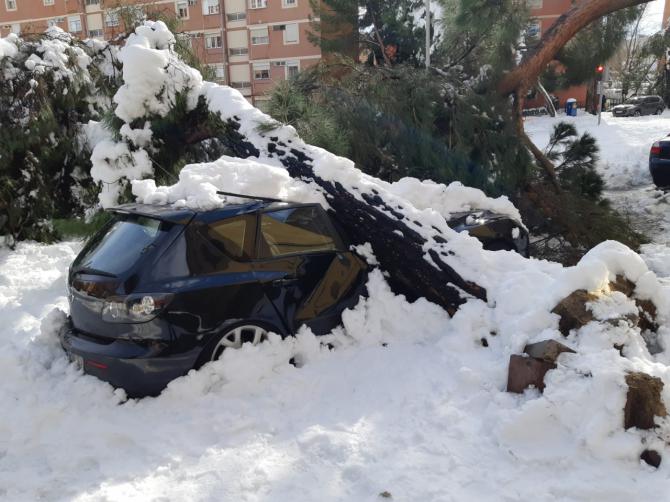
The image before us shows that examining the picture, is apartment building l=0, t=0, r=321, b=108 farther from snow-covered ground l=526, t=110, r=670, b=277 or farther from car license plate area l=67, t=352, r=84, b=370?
car license plate area l=67, t=352, r=84, b=370

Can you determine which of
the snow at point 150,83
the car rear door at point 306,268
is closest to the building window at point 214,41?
the snow at point 150,83

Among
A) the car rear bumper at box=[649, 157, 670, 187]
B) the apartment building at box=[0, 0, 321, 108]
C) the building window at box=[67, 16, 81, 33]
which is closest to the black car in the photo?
the car rear bumper at box=[649, 157, 670, 187]

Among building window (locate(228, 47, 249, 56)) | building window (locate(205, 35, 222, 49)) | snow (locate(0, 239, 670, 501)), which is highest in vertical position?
building window (locate(205, 35, 222, 49))

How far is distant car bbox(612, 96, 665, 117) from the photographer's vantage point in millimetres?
31984

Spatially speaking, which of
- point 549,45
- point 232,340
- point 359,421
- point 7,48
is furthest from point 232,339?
point 549,45

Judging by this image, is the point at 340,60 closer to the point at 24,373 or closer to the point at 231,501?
the point at 24,373

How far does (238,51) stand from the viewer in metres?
44.6

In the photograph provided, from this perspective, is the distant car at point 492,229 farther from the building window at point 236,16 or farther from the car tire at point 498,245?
the building window at point 236,16

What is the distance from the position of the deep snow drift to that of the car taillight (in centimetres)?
47

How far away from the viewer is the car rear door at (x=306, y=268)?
3938 mm

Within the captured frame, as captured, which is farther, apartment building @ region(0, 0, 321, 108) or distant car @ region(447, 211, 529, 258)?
apartment building @ region(0, 0, 321, 108)

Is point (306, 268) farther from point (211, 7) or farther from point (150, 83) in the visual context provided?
point (211, 7)

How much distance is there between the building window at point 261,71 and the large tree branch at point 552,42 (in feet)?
122

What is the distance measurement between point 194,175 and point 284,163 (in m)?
1.08
